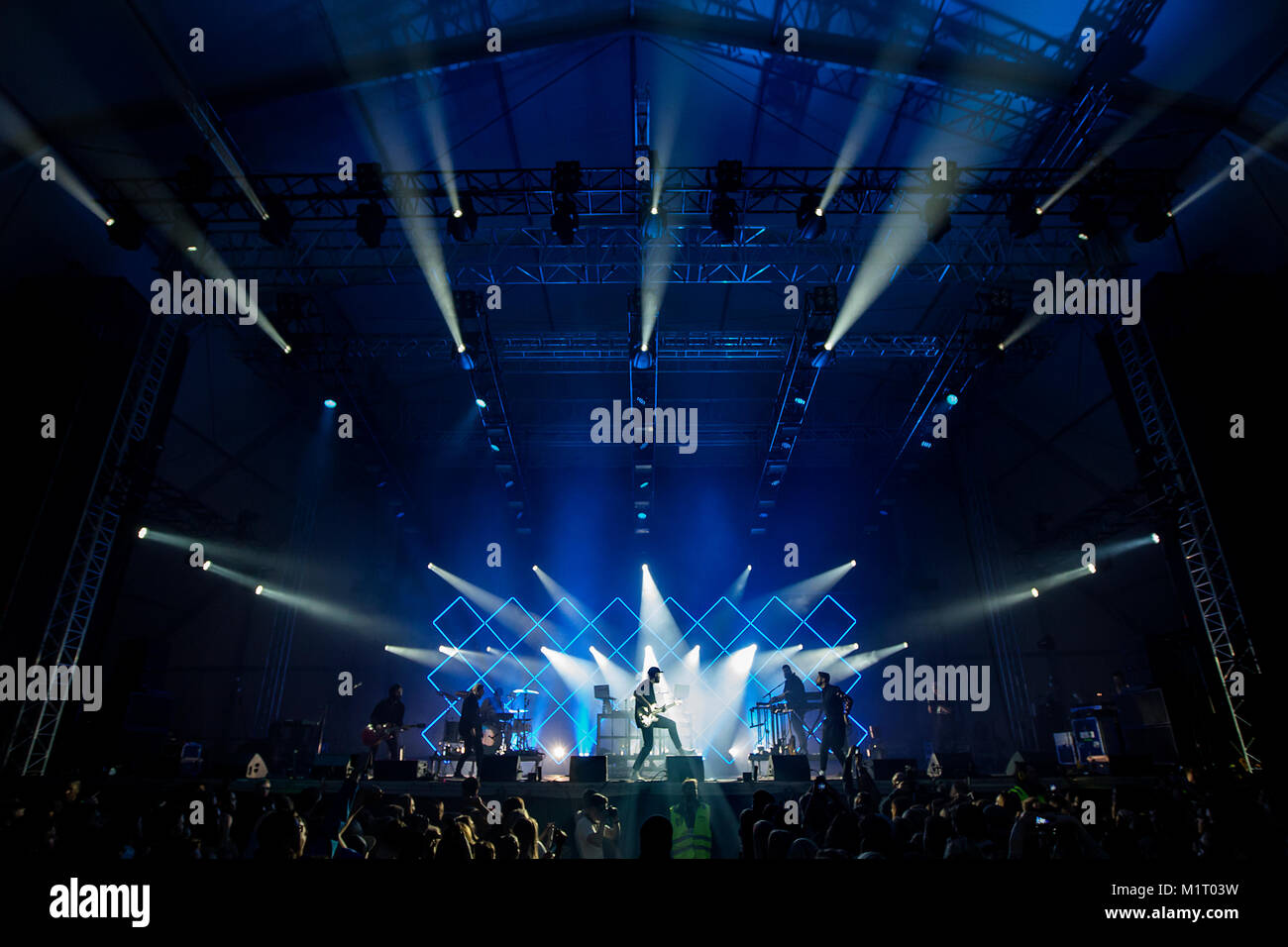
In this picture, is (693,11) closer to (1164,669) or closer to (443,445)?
(443,445)

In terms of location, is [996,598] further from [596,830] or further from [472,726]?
[596,830]

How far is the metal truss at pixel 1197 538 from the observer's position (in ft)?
28.7

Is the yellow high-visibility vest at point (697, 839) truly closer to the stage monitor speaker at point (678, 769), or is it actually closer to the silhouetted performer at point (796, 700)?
the stage monitor speaker at point (678, 769)

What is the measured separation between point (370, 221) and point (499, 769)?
7.69 meters

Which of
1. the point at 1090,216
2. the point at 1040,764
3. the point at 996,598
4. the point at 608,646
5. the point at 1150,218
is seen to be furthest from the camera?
the point at 608,646

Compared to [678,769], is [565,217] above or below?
above

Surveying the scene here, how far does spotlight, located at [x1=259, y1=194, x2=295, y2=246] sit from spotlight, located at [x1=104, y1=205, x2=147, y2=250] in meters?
1.67

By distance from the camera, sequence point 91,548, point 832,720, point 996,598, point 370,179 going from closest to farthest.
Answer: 1. point 91,548
2. point 370,179
3. point 832,720
4. point 996,598

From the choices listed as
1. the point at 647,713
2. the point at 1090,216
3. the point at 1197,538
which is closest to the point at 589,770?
the point at 647,713

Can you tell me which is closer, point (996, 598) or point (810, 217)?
point (810, 217)

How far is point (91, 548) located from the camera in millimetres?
9023

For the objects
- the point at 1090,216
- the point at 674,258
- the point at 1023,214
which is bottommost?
the point at 1090,216
